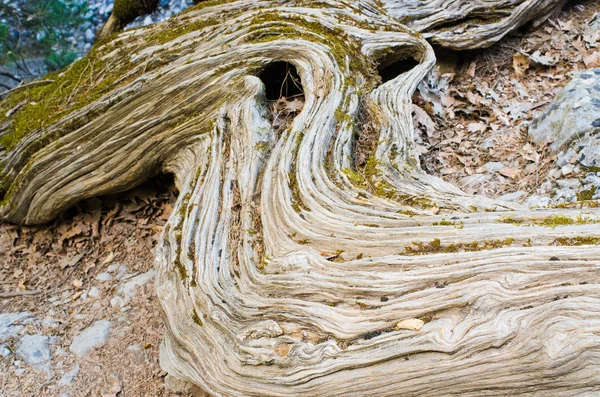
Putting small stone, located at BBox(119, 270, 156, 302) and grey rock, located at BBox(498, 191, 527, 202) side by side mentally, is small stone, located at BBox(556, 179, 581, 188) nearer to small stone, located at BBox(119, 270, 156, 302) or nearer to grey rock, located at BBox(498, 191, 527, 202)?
grey rock, located at BBox(498, 191, 527, 202)

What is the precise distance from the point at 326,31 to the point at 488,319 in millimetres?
4494

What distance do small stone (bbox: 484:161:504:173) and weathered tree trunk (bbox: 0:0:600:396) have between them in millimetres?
1152

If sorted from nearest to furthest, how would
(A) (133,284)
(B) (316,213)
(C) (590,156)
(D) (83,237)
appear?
1. (B) (316,213)
2. (C) (590,156)
3. (A) (133,284)
4. (D) (83,237)

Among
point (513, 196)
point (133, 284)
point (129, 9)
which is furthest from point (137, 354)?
point (129, 9)

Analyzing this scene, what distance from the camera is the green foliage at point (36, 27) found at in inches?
366

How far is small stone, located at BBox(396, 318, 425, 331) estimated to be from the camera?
3078 mm

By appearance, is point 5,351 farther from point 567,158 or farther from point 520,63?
point 520,63

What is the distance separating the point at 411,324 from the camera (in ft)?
10.2

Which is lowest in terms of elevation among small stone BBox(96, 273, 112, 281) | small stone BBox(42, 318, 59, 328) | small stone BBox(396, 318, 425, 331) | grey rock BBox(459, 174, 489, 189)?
small stone BBox(42, 318, 59, 328)

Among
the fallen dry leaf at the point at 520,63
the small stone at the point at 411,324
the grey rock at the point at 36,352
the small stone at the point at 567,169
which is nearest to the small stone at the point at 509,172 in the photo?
the small stone at the point at 567,169

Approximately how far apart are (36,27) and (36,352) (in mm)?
7307

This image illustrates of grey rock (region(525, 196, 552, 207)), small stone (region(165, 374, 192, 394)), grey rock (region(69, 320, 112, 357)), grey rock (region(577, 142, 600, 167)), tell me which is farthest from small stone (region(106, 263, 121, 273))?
grey rock (region(577, 142, 600, 167))

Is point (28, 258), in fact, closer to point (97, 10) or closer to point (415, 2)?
point (415, 2)

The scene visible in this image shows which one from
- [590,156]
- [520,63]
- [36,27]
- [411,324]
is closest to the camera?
[411,324]
